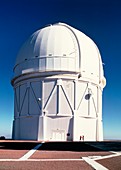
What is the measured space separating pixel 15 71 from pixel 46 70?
685cm

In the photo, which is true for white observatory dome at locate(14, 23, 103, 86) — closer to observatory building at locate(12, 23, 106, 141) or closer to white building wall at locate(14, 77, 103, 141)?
observatory building at locate(12, 23, 106, 141)

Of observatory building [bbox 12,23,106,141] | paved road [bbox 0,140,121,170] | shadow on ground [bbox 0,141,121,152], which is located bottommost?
shadow on ground [bbox 0,141,121,152]

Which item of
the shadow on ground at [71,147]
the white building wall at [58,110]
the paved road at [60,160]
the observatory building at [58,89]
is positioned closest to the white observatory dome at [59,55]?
the observatory building at [58,89]

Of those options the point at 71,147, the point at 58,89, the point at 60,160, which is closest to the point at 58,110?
the point at 58,89

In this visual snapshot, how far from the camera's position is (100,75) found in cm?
3831

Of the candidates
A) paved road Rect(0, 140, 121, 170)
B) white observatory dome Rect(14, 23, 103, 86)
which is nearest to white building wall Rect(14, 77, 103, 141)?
white observatory dome Rect(14, 23, 103, 86)

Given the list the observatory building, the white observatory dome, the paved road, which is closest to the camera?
the paved road

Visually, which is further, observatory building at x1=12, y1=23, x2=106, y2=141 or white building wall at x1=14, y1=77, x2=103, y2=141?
observatory building at x1=12, y1=23, x2=106, y2=141

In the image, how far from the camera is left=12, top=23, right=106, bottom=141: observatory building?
33344 mm

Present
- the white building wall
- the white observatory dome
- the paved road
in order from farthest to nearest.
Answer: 1. the white observatory dome
2. the white building wall
3. the paved road

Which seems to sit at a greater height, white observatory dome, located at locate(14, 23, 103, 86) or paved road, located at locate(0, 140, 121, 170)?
white observatory dome, located at locate(14, 23, 103, 86)

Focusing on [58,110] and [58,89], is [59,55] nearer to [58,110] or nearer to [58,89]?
[58,89]

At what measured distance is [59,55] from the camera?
34812 millimetres

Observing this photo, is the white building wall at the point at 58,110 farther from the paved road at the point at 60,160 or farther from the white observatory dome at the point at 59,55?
the paved road at the point at 60,160
